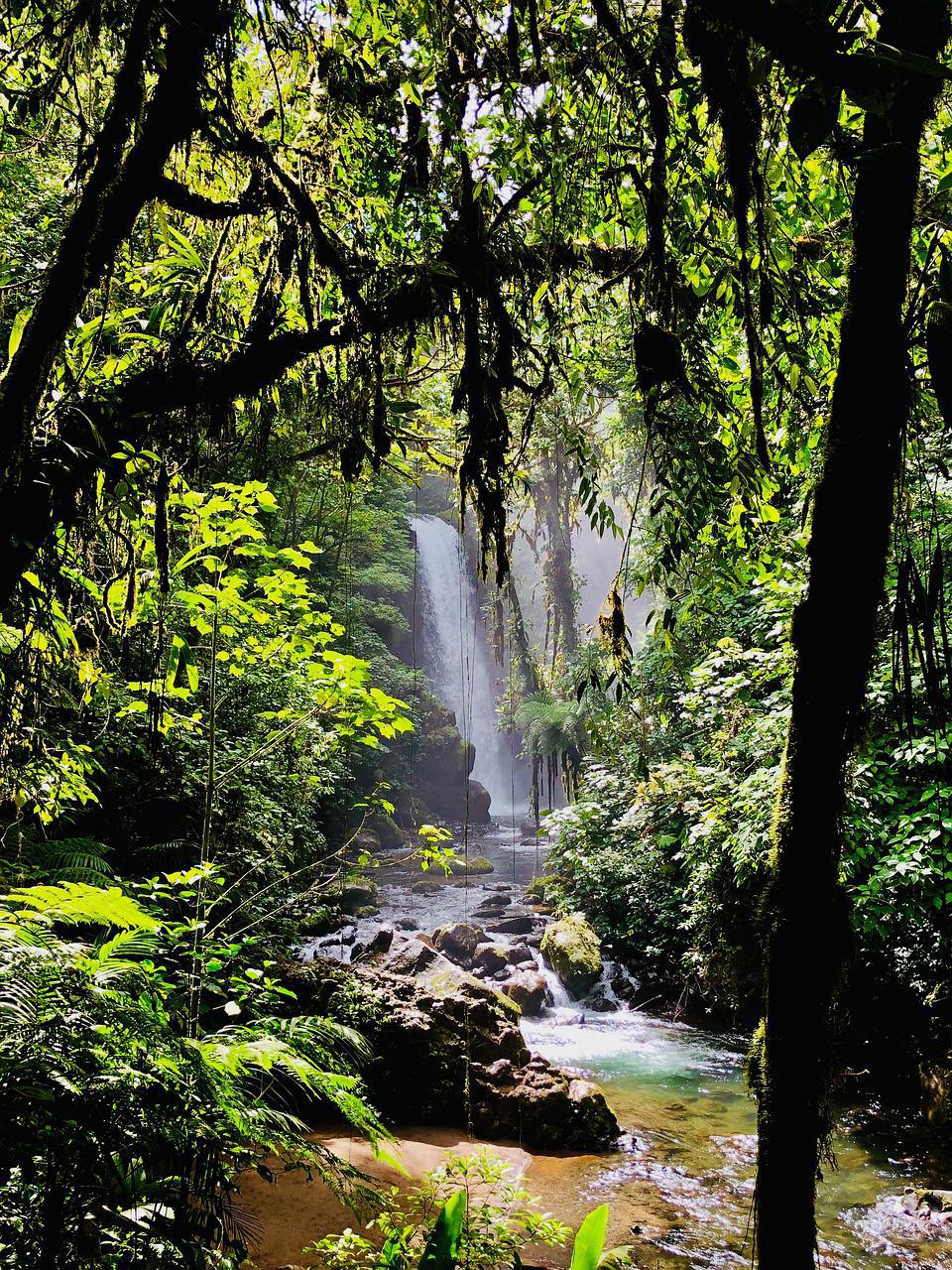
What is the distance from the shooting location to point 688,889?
29.9ft

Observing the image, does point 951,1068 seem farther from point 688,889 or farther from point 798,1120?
point 798,1120

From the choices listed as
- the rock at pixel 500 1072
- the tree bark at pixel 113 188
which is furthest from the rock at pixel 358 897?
the tree bark at pixel 113 188

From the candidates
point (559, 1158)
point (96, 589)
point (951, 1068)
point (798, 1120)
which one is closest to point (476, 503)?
point (96, 589)

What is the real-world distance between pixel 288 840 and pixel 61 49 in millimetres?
6657

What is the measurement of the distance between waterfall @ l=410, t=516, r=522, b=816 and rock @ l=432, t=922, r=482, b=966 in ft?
47.4

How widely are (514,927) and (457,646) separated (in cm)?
1827

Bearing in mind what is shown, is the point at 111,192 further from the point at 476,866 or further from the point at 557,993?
the point at 476,866

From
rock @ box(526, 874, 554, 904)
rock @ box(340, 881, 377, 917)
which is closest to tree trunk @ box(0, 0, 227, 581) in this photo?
rock @ box(340, 881, 377, 917)

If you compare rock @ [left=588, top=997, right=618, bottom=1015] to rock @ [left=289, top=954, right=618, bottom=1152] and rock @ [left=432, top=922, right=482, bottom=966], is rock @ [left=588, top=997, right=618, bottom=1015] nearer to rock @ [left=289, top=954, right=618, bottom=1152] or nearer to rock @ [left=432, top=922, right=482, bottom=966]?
rock @ [left=432, top=922, right=482, bottom=966]

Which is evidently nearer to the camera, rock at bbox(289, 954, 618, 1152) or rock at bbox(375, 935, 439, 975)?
rock at bbox(289, 954, 618, 1152)

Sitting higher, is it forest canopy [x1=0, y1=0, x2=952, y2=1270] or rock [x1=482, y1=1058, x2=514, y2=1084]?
forest canopy [x1=0, y1=0, x2=952, y2=1270]

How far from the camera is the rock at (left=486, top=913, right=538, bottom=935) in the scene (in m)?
13.5

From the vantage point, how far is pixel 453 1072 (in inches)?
254

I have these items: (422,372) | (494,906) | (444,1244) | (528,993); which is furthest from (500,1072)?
(494,906)
